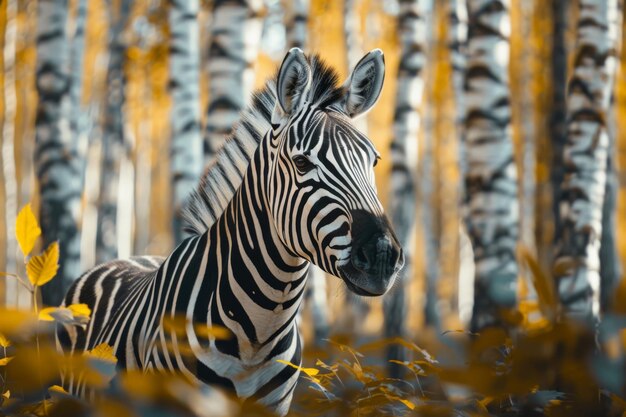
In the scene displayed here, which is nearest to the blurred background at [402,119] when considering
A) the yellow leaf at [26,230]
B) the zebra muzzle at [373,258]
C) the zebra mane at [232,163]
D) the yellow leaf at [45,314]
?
the zebra muzzle at [373,258]

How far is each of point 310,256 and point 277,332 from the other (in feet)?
1.28

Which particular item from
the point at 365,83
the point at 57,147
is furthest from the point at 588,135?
the point at 57,147

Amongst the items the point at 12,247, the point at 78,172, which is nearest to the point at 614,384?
the point at 78,172

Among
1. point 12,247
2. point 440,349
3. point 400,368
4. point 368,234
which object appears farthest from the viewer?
point 12,247

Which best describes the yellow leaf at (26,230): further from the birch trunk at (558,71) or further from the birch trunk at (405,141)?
the birch trunk at (558,71)

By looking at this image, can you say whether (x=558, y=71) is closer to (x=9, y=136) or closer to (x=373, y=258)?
(x=373, y=258)

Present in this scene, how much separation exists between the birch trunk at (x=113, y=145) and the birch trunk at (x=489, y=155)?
358 inches

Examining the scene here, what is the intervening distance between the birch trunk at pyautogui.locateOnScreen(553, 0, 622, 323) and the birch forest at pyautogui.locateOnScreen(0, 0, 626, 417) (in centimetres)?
2

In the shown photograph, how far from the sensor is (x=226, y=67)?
6.18 m

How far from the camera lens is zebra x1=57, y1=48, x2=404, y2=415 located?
2867 millimetres

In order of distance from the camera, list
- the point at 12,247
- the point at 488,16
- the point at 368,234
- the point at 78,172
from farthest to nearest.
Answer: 1. the point at 12,247
2. the point at 78,172
3. the point at 488,16
4. the point at 368,234

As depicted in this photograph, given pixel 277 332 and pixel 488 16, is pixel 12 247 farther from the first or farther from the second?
pixel 277 332

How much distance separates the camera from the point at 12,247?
1778 cm

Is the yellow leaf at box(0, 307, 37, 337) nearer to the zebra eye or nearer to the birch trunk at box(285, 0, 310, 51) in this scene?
the zebra eye
